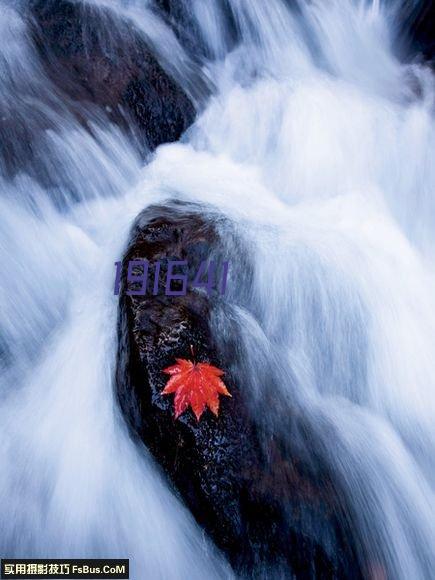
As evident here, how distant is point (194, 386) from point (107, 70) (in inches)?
127

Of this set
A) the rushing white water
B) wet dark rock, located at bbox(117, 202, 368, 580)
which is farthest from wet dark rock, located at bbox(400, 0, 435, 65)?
wet dark rock, located at bbox(117, 202, 368, 580)

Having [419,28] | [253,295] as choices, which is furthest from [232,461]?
[419,28]

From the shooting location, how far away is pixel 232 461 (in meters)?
2.33

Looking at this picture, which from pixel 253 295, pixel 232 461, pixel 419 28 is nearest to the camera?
pixel 232 461

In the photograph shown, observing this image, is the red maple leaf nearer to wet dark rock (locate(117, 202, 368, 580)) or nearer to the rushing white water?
wet dark rock (locate(117, 202, 368, 580))

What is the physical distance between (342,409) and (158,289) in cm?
125

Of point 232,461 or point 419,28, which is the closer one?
point 232,461

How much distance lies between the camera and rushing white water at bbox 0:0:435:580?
257 centimetres

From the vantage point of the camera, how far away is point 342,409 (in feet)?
10.0

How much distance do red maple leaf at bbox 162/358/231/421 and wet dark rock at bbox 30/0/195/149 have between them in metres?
2.65

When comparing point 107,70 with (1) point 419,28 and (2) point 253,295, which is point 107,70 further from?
(1) point 419,28

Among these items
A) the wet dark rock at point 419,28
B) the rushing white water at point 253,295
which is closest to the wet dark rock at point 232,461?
the rushing white water at point 253,295

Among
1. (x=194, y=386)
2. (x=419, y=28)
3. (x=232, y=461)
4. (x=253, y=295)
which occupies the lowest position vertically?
(x=232, y=461)

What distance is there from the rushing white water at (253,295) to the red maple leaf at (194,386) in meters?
0.26
